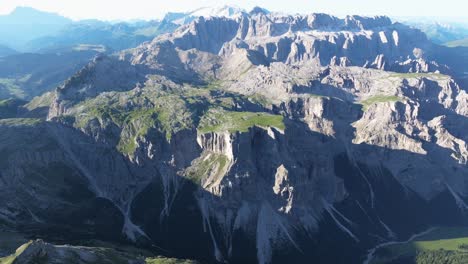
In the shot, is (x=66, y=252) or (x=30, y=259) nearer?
(x=30, y=259)

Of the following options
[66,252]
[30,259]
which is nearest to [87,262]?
[66,252]

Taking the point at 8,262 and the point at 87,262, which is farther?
the point at 87,262

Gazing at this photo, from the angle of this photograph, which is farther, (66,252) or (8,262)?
(66,252)

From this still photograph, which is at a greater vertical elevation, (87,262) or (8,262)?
(8,262)

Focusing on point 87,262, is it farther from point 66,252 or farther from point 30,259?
point 30,259

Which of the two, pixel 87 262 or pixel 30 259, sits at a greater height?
pixel 30 259

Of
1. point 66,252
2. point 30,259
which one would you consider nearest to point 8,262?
Answer: point 30,259

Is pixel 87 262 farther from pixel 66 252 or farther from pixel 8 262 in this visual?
pixel 8 262

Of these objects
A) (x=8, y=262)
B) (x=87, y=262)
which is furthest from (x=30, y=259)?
(x=87, y=262)
